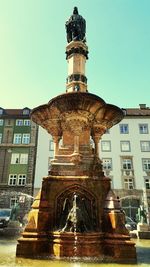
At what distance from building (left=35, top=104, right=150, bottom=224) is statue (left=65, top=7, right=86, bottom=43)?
28.1m

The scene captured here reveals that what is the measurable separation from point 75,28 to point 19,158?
31.2 meters

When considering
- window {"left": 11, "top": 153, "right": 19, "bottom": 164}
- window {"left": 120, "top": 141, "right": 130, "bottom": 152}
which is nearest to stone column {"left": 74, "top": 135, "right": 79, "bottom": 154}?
window {"left": 120, "top": 141, "right": 130, "bottom": 152}

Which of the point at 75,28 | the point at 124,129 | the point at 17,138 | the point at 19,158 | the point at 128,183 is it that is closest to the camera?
the point at 75,28

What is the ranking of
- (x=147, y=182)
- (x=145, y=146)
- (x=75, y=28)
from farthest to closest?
1. (x=145, y=146)
2. (x=147, y=182)
3. (x=75, y=28)

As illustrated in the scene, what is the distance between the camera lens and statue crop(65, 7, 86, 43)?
12680mm

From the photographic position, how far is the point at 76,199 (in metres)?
7.68

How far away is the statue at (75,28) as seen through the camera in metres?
Result: 12.7

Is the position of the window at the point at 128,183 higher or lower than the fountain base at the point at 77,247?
higher

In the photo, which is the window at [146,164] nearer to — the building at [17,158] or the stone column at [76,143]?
the building at [17,158]

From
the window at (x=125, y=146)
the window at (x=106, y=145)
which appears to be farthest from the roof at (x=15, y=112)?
the window at (x=125, y=146)

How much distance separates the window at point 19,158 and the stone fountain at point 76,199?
3155 cm

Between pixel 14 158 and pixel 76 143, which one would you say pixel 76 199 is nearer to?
pixel 76 143

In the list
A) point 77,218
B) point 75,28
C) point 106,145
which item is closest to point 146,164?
point 106,145

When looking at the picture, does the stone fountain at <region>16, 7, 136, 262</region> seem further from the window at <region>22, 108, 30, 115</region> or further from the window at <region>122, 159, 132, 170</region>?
the window at <region>22, 108, 30, 115</region>
